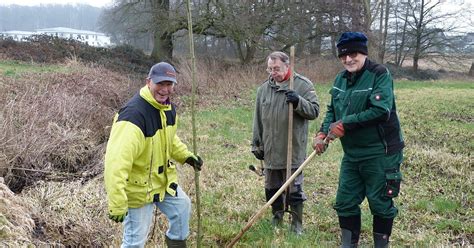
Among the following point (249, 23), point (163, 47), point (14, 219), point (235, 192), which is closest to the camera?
point (14, 219)

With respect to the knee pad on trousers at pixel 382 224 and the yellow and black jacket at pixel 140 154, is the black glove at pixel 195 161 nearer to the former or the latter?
the yellow and black jacket at pixel 140 154

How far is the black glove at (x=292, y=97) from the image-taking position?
4.23 meters

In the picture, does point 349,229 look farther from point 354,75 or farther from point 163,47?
point 163,47

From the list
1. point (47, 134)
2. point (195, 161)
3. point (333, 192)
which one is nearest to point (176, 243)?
point (195, 161)

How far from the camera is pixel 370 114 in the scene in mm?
3578

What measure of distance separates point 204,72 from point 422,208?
1394cm

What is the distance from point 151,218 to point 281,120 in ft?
5.47

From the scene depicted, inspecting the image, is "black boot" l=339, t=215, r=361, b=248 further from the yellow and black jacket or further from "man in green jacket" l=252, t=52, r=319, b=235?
the yellow and black jacket

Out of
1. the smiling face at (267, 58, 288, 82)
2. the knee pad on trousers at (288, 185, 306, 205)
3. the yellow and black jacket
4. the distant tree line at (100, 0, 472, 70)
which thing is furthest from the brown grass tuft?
the distant tree line at (100, 0, 472, 70)

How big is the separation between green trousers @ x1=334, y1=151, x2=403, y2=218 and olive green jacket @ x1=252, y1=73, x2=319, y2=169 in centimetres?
66

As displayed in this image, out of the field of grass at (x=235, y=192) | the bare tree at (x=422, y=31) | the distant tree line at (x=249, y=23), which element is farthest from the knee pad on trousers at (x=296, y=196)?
the bare tree at (x=422, y=31)

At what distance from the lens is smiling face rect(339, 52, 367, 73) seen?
3701 mm

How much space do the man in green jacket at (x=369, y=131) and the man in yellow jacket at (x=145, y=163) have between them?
1.42 m

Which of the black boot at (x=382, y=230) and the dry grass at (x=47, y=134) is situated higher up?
the dry grass at (x=47, y=134)
